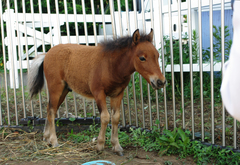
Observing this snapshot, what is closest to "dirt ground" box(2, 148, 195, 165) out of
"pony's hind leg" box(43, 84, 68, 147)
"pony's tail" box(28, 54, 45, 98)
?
"pony's hind leg" box(43, 84, 68, 147)

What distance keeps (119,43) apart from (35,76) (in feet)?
5.70

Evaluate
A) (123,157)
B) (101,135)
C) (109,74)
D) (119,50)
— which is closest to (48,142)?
(101,135)

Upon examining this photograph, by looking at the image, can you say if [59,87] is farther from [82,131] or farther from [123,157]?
[123,157]

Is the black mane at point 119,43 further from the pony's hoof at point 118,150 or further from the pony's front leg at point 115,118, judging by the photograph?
the pony's hoof at point 118,150

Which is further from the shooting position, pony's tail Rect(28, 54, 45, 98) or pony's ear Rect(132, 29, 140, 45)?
pony's tail Rect(28, 54, 45, 98)

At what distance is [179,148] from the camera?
353cm

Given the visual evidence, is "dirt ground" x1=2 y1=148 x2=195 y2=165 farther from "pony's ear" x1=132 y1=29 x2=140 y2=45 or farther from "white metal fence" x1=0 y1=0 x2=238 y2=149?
"pony's ear" x1=132 y1=29 x2=140 y2=45

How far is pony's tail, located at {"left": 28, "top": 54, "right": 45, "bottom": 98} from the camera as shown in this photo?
4.22 meters

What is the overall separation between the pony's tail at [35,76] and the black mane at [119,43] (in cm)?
134

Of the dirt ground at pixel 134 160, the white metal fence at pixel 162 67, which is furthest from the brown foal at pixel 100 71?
the white metal fence at pixel 162 67

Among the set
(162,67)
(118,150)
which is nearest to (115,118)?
(118,150)

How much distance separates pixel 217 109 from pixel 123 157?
261 cm

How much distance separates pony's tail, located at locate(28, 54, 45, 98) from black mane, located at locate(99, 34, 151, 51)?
4.38 ft

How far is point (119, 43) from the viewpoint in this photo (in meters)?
3.41
